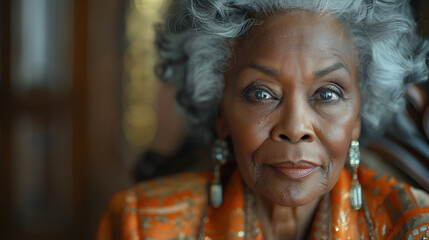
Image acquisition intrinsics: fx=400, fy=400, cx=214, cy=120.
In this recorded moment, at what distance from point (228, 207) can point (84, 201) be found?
1.56 m

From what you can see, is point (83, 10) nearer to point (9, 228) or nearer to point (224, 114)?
point (9, 228)

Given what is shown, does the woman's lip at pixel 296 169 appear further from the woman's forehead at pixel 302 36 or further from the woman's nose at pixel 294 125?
the woman's forehead at pixel 302 36

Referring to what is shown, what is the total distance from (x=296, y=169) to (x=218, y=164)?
1.03ft

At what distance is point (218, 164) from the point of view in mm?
1216

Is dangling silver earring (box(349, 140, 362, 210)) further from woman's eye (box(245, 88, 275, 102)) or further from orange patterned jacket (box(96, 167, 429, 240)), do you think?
woman's eye (box(245, 88, 275, 102))

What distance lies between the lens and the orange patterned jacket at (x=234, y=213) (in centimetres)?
102

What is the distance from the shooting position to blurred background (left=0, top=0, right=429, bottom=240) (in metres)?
2.23

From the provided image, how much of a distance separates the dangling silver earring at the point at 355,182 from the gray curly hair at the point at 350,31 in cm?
16

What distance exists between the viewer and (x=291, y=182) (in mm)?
973

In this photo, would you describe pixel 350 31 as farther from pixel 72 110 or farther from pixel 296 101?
pixel 72 110

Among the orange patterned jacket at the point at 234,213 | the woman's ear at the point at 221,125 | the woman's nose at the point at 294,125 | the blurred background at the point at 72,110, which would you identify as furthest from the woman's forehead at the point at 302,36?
the blurred background at the point at 72,110

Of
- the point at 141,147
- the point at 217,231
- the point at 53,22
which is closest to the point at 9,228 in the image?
the point at 141,147

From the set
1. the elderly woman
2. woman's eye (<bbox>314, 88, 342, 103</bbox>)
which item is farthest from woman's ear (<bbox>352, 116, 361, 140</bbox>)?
woman's eye (<bbox>314, 88, 342, 103</bbox>)

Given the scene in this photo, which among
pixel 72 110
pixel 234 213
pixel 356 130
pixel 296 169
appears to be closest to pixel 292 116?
pixel 296 169
